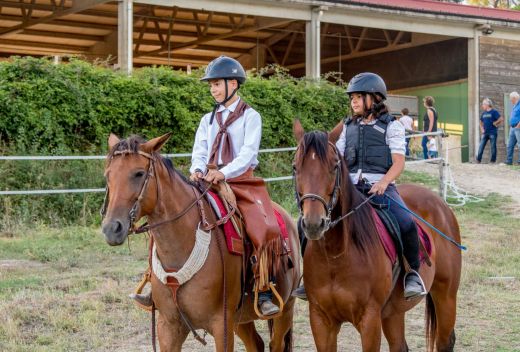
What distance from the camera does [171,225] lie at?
611 cm

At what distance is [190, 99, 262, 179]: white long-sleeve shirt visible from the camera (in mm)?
6695

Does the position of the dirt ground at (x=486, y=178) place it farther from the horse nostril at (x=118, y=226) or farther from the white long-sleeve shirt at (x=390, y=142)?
the horse nostril at (x=118, y=226)

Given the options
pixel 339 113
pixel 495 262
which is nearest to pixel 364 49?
pixel 339 113

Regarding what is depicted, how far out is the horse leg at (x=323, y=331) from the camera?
6392 mm

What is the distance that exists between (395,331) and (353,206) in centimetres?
122

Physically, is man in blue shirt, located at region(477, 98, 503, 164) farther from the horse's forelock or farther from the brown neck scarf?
the horse's forelock

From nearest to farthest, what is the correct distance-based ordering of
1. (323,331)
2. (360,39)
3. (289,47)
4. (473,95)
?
1. (323,331)
2. (473,95)
3. (360,39)
4. (289,47)

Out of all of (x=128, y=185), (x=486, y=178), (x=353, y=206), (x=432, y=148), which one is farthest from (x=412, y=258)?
(x=432, y=148)

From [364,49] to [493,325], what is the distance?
906 inches

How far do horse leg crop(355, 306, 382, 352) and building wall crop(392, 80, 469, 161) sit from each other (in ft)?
69.1

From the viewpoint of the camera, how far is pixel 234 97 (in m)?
6.88

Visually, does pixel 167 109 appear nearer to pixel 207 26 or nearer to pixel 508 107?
pixel 207 26

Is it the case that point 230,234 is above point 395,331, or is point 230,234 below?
above

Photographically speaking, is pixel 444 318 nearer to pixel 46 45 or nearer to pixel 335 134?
pixel 335 134
